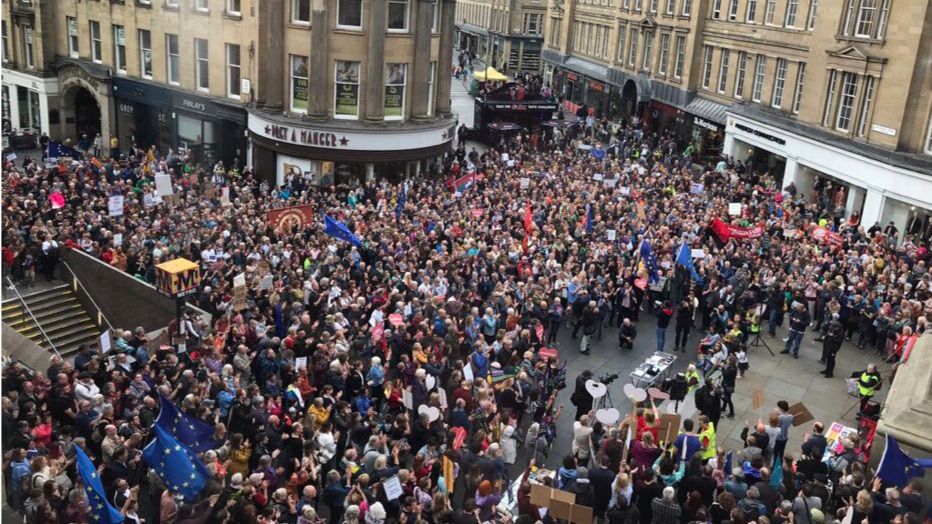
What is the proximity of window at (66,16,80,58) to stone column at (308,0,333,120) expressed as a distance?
18.1m

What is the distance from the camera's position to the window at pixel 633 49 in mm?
56219

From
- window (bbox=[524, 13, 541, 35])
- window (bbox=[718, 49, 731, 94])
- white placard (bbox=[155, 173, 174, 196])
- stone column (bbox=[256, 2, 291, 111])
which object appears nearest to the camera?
white placard (bbox=[155, 173, 174, 196])

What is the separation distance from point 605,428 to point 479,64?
87.2m

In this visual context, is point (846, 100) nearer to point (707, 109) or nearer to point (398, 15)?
point (707, 109)

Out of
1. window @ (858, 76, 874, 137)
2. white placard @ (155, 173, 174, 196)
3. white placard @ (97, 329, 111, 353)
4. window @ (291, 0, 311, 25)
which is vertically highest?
window @ (291, 0, 311, 25)

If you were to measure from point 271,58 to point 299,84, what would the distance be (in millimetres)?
1534

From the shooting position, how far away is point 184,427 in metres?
13.1

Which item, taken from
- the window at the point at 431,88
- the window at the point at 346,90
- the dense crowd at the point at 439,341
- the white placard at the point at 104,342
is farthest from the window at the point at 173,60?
the white placard at the point at 104,342

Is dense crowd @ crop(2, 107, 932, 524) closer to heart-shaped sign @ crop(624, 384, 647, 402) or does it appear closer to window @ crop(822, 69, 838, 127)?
heart-shaped sign @ crop(624, 384, 647, 402)

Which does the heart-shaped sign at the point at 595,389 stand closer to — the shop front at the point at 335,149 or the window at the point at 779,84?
the shop front at the point at 335,149

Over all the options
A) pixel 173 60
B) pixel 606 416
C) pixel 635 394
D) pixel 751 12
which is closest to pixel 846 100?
pixel 751 12

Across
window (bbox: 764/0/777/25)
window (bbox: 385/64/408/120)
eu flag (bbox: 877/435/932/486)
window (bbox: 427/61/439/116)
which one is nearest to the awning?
window (bbox: 764/0/777/25)

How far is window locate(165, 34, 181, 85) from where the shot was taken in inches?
1507

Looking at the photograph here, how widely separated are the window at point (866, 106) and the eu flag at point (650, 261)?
1568 centimetres
